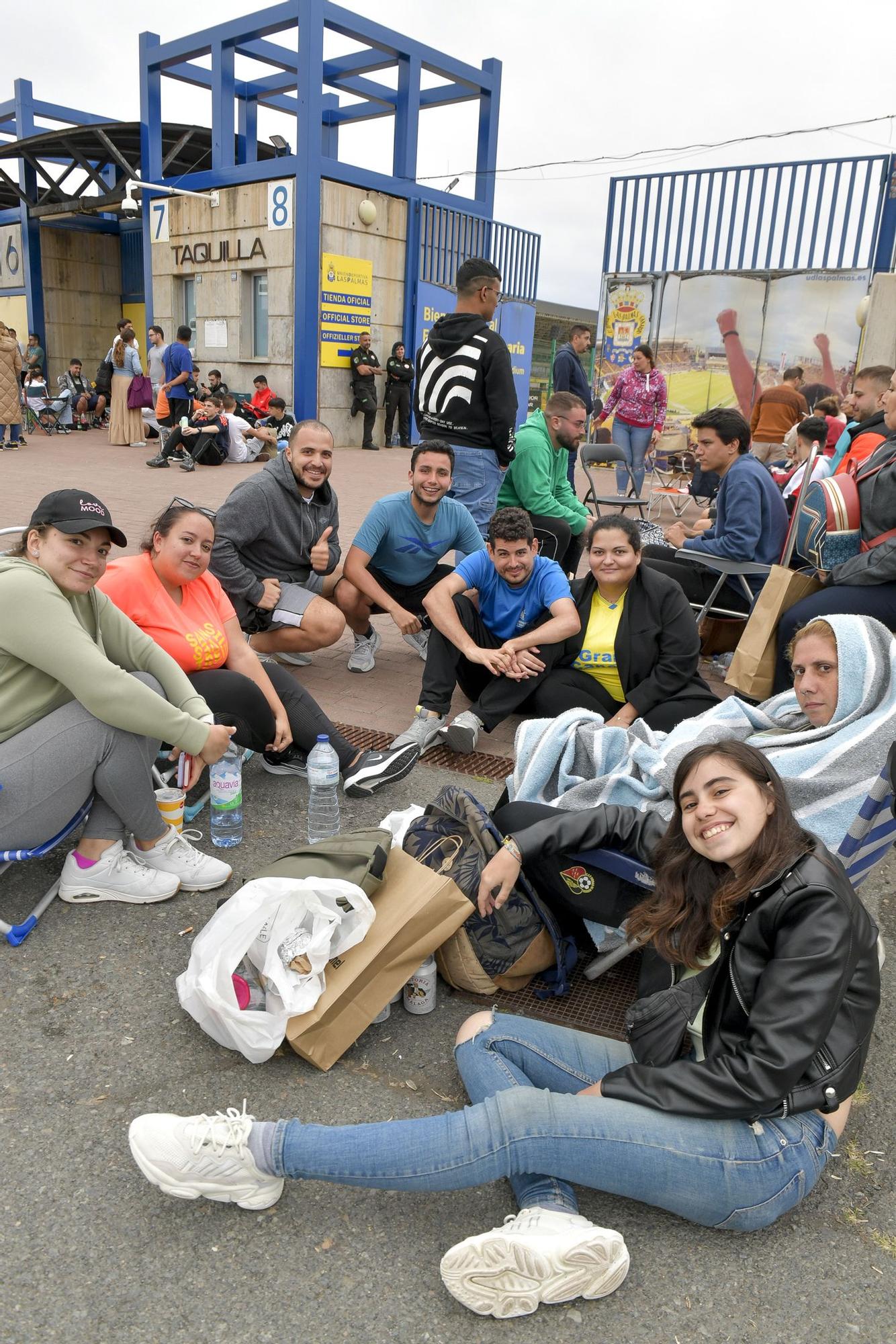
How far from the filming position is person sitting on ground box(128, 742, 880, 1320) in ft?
6.01

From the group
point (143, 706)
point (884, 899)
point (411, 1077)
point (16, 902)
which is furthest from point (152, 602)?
point (884, 899)

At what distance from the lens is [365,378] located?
1742 centimetres

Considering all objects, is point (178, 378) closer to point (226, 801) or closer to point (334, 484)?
point (334, 484)

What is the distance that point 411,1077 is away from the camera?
2.44m

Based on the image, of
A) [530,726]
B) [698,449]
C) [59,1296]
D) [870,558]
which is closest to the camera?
[59,1296]

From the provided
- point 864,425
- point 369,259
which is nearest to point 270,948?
point 864,425

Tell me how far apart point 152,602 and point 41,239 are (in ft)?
77.5

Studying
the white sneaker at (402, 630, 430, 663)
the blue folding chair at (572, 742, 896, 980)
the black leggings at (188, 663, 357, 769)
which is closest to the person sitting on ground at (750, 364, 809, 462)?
the white sneaker at (402, 630, 430, 663)

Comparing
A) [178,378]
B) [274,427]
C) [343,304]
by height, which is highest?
[343,304]

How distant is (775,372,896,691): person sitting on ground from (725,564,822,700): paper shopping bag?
0.09 meters

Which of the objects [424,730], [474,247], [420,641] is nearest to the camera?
[424,730]

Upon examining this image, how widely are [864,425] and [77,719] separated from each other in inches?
184

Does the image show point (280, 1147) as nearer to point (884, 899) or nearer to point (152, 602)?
point (152, 602)

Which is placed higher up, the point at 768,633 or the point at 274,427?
the point at 274,427
